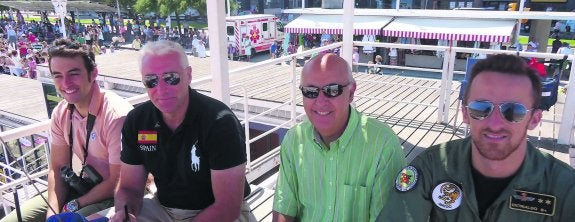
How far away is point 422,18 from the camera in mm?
17531

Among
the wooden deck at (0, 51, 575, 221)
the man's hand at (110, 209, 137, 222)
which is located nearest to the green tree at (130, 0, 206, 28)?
the wooden deck at (0, 51, 575, 221)

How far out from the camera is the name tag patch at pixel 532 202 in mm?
1357

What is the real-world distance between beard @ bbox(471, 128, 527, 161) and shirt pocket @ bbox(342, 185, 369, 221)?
537 millimetres

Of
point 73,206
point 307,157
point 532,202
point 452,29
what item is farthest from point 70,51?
point 452,29

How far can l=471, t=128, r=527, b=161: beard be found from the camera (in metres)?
1.37

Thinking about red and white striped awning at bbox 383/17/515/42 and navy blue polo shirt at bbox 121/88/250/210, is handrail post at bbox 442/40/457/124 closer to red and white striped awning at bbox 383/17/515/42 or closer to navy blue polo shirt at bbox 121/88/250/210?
navy blue polo shirt at bbox 121/88/250/210

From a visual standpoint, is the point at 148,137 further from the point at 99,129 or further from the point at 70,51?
the point at 70,51

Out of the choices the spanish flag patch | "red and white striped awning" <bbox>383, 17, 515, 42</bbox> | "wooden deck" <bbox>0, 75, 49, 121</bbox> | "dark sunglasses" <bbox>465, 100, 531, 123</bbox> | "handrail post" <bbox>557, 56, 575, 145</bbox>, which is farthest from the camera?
"red and white striped awning" <bbox>383, 17, 515, 42</bbox>

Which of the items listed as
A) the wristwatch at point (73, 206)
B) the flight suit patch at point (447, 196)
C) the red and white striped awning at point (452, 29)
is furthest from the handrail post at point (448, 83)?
the red and white striped awning at point (452, 29)

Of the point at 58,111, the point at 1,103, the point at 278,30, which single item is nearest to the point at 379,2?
the point at 278,30

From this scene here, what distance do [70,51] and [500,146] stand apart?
222 centimetres

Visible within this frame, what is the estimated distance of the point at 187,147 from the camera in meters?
2.03

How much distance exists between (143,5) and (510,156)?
31.2m

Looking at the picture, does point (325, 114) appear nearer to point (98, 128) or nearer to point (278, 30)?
point (98, 128)
